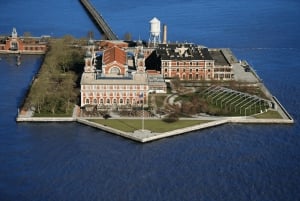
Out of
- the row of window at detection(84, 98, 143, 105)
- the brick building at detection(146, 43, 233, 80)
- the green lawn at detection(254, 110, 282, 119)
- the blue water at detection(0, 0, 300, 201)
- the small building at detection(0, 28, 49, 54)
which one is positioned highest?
the small building at detection(0, 28, 49, 54)

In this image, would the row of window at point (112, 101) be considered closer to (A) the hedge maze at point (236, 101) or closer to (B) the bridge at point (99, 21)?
(A) the hedge maze at point (236, 101)

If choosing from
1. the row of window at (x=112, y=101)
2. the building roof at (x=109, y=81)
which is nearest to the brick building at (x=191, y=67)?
the building roof at (x=109, y=81)

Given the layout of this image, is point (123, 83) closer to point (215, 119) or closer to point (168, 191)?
point (215, 119)

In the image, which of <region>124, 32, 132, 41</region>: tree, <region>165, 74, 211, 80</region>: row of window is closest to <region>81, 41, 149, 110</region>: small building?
<region>165, 74, 211, 80</region>: row of window

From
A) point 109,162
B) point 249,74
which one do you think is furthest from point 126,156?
point 249,74

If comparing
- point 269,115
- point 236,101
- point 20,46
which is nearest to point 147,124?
point 236,101

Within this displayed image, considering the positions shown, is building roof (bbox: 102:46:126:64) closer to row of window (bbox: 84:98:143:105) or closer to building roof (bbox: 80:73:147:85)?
building roof (bbox: 80:73:147:85)

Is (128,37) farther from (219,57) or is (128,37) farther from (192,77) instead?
(192,77)
